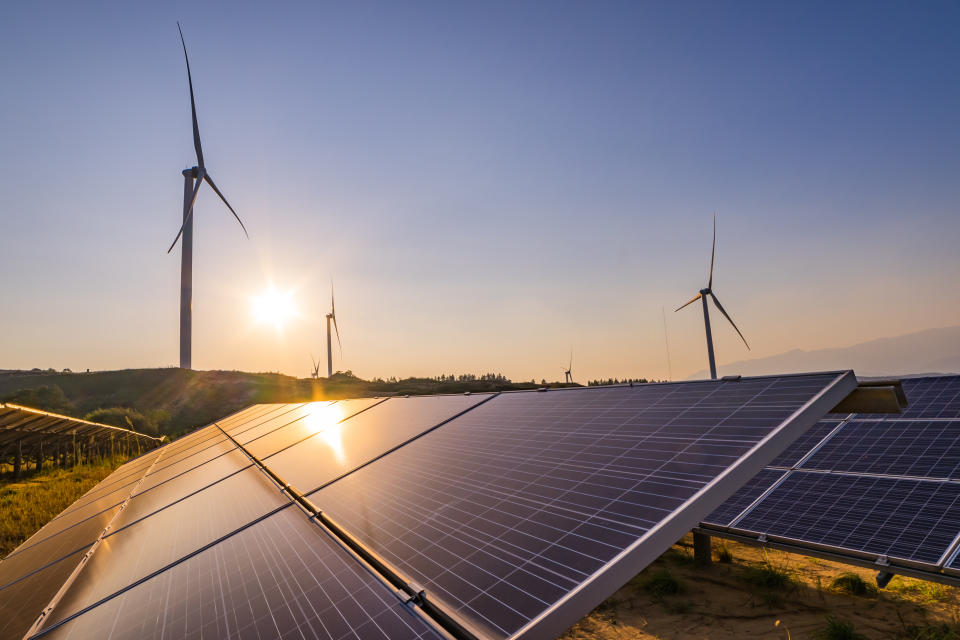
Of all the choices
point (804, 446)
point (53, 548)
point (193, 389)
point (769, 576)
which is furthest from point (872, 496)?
point (193, 389)

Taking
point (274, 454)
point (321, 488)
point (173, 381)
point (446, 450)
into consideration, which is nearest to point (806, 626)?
point (446, 450)

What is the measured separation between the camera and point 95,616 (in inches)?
149

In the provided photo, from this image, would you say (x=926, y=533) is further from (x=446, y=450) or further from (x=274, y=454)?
(x=274, y=454)

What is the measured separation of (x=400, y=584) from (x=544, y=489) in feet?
4.90

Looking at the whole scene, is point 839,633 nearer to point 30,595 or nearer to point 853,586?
point 853,586

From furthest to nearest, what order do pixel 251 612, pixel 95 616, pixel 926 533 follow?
pixel 926 533 → pixel 95 616 → pixel 251 612

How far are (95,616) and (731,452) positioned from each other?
17.0ft

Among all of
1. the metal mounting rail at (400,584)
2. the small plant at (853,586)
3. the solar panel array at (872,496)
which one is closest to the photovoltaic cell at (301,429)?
the metal mounting rail at (400,584)

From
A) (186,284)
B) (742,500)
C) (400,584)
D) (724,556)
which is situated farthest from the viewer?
(186,284)

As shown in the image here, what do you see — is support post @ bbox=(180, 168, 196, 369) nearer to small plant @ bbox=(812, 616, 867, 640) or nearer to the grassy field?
the grassy field

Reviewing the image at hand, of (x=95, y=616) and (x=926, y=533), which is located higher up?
(x=95, y=616)

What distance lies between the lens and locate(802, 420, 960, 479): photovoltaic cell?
10266 mm

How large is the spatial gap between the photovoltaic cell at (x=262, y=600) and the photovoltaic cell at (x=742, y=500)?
908cm

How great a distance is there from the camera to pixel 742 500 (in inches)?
422
